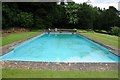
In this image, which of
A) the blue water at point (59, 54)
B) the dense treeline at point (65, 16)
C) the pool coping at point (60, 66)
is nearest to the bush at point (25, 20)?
the dense treeline at point (65, 16)

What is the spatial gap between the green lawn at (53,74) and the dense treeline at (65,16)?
2037 centimetres

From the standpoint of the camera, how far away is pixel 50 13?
30.9m

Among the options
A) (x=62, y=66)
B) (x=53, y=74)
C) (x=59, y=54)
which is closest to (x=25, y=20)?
(x=59, y=54)

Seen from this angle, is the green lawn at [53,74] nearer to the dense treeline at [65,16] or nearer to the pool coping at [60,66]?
the pool coping at [60,66]

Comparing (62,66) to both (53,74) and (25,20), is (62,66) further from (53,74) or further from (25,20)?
(25,20)

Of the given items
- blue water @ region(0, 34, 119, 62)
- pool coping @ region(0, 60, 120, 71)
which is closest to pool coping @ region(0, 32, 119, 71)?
pool coping @ region(0, 60, 120, 71)

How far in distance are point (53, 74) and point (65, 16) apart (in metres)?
25.8

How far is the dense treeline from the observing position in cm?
2878

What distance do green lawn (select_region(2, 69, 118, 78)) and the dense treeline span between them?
2037cm

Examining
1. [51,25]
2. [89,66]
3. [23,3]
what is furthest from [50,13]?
[89,66]

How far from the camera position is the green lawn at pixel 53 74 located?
5.99 m

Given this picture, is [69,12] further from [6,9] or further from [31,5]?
[6,9]

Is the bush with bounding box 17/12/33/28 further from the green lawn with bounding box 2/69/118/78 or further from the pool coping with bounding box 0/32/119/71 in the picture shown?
the green lawn with bounding box 2/69/118/78

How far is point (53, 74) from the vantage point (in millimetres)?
6211
